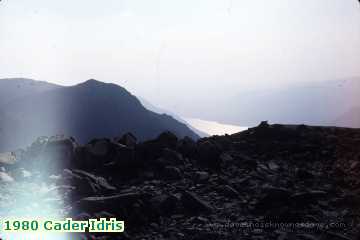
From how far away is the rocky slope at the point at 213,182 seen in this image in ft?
26.9

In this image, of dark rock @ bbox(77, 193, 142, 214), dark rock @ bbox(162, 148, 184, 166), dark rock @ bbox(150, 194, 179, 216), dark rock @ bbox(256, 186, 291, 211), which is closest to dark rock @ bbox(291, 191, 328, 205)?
dark rock @ bbox(256, 186, 291, 211)

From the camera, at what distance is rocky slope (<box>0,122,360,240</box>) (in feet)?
26.9

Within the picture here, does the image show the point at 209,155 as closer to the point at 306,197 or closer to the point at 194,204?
the point at 194,204

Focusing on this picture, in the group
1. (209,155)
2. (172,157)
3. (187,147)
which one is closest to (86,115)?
(187,147)

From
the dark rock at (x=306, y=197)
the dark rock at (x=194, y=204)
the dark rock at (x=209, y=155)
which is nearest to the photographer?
the dark rock at (x=194, y=204)

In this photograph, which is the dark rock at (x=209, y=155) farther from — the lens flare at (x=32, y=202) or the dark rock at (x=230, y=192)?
the lens flare at (x=32, y=202)

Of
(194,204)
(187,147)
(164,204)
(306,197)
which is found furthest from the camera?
(187,147)

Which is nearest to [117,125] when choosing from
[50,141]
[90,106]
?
[90,106]

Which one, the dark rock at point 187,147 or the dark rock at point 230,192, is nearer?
the dark rock at point 230,192

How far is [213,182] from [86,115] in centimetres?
12295

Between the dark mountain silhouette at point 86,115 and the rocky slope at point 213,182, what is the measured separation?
9909 centimetres

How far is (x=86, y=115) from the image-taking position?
129m

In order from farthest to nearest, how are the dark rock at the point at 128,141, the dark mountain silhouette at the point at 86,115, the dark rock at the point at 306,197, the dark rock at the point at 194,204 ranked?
the dark mountain silhouette at the point at 86,115 → the dark rock at the point at 128,141 → the dark rock at the point at 306,197 → the dark rock at the point at 194,204

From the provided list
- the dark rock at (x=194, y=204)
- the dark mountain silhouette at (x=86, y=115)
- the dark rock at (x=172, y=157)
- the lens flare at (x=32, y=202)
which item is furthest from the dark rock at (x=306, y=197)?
the dark mountain silhouette at (x=86, y=115)
